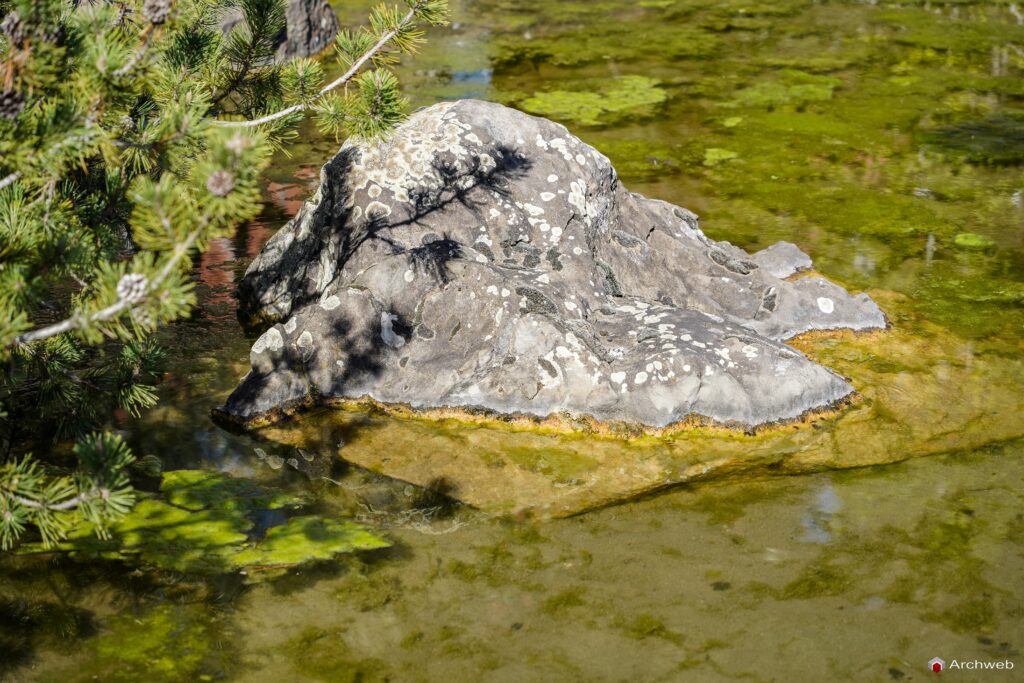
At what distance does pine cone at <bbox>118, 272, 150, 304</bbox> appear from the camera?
2.19 metres

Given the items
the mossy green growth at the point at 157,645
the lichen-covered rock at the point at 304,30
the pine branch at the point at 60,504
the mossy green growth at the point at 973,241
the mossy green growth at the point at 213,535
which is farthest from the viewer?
the lichen-covered rock at the point at 304,30

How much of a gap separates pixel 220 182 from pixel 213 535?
65.1 inches

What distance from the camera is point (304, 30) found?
965 cm

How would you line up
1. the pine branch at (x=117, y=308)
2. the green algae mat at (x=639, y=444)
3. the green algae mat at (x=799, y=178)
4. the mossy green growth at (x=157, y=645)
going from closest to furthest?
1. the pine branch at (x=117, y=308)
2. the mossy green growth at (x=157, y=645)
3. the green algae mat at (x=639, y=444)
4. the green algae mat at (x=799, y=178)

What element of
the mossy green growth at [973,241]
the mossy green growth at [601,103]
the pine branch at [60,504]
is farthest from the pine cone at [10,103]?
the mossy green growth at [601,103]

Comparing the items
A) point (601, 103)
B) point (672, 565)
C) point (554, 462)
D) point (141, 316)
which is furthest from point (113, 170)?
point (601, 103)

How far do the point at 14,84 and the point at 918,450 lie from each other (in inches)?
129

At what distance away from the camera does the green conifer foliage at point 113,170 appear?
7.44 feet

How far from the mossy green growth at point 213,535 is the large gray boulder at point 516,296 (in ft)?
1.93

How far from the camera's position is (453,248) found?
4711 millimetres

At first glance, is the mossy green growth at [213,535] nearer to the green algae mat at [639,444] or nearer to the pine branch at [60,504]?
the green algae mat at [639,444]

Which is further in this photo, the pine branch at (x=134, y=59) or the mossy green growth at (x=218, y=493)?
the mossy green growth at (x=218, y=493)

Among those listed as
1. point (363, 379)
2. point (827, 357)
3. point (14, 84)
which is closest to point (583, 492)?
point (363, 379)

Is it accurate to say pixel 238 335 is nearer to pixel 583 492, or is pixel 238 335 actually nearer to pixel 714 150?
pixel 583 492
